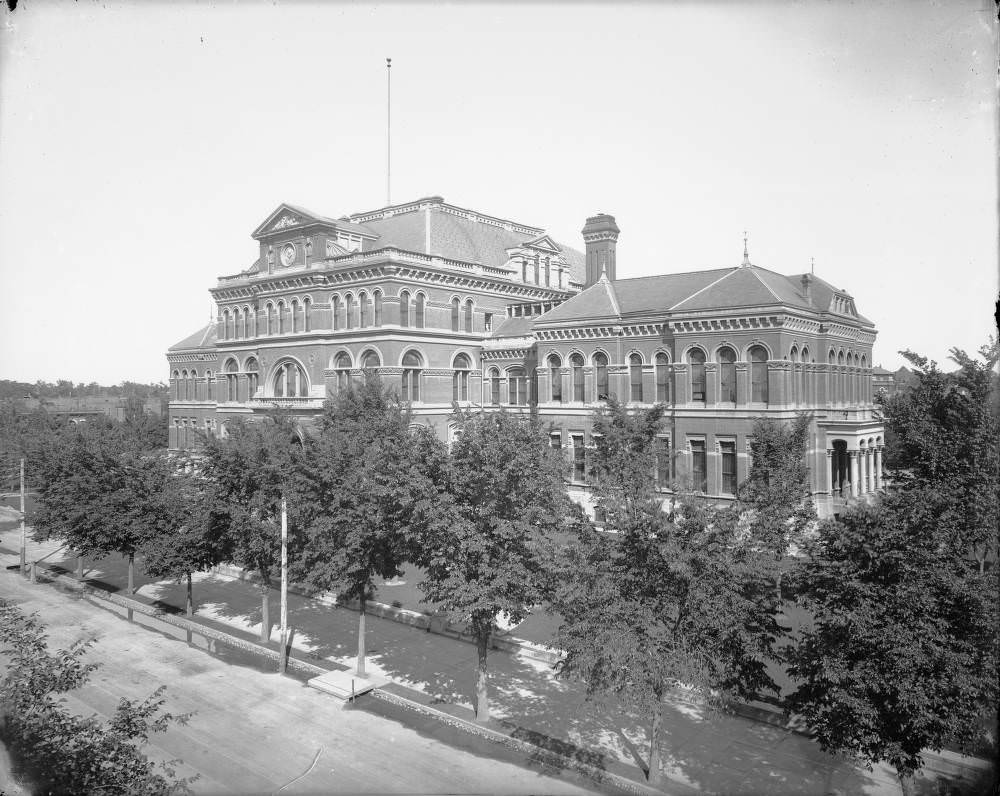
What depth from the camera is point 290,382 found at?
48.1 metres

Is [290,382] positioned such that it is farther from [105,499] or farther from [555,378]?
[105,499]

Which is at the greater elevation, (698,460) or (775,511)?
(698,460)

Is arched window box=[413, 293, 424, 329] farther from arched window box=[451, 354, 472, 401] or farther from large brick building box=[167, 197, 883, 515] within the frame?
arched window box=[451, 354, 472, 401]

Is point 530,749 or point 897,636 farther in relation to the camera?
point 530,749

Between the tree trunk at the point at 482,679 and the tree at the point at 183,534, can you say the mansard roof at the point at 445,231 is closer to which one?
the tree at the point at 183,534

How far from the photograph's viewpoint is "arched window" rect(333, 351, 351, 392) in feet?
146

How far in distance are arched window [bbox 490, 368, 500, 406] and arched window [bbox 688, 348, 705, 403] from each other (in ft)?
49.3

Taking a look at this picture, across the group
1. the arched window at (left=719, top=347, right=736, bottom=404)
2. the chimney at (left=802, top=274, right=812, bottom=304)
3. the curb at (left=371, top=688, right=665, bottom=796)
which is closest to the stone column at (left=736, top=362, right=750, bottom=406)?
the arched window at (left=719, top=347, right=736, bottom=404)

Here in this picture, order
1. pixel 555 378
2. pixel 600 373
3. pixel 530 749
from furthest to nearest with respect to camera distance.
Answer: pixel 555 378, pixel 600 373, pixel 530 749

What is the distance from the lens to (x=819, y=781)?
13750 millimetres

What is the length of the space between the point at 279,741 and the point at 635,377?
89.0 ft

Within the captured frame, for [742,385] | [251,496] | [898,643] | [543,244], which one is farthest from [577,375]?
[898,643]

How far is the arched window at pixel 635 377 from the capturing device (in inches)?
1492

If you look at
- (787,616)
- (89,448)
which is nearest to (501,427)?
(787,616)
